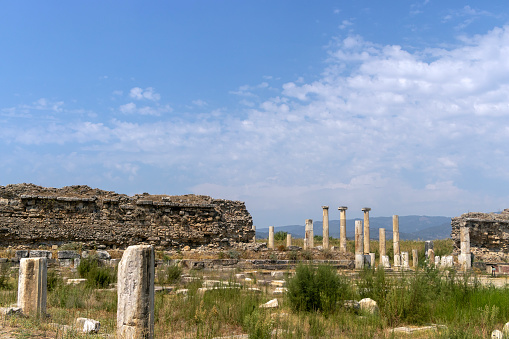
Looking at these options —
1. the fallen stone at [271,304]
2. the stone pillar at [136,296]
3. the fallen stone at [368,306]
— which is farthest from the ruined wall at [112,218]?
the stone pillar at [136,296]

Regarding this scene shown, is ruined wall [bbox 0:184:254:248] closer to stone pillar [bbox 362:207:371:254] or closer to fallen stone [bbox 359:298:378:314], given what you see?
stone pillar [bbox 362:207:371:254]

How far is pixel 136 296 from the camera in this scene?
5629 mm

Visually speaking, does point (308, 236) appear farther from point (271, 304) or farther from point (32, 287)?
point (32, 287)

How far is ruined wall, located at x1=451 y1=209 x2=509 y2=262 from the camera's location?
2583 cm

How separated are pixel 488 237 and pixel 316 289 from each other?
71.8 ft

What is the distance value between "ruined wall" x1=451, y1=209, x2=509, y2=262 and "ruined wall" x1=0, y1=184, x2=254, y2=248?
13065mm

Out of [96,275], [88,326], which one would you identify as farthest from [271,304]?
[96,275]

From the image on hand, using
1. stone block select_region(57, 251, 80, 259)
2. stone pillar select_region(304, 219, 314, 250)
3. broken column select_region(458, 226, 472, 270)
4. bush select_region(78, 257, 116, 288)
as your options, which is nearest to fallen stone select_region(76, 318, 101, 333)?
bush select_region(78, 257, 116, 288)

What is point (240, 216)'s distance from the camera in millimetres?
24750

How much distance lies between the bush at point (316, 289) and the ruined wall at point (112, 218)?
A: 14.4 m

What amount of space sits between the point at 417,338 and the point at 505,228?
2379 centimetres

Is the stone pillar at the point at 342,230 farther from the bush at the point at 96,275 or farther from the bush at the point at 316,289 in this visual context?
the bush at the point at 316,289

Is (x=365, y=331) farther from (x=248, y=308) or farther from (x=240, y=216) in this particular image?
(x=240, y=216)

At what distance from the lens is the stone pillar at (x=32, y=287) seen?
7.57m
